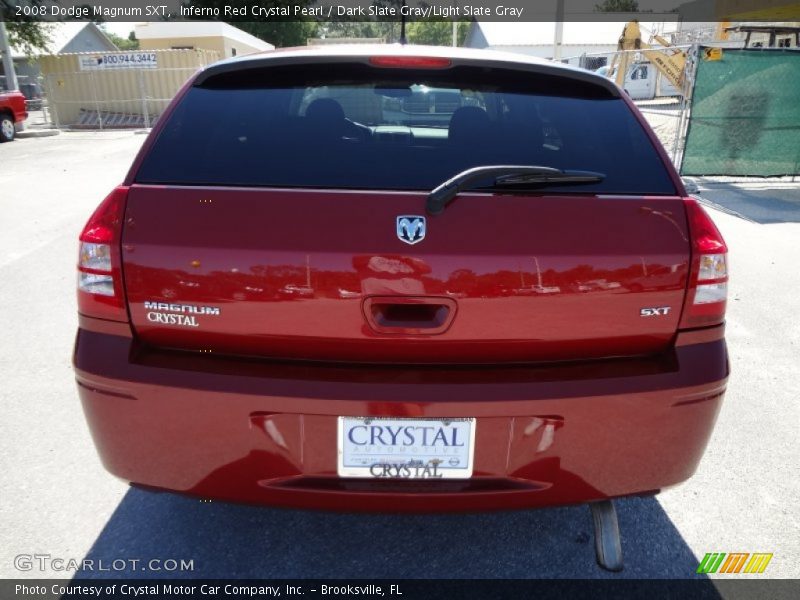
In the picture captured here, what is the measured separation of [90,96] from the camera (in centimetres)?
2233

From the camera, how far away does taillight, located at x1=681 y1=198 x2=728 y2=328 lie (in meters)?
1.80

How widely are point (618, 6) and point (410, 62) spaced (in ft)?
232

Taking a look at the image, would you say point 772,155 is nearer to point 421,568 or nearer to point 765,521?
point 765,521

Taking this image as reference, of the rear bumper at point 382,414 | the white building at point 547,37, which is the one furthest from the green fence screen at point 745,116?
the white building at point 547,37

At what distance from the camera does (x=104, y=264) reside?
1778 mm

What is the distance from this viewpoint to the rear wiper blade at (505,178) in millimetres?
1691

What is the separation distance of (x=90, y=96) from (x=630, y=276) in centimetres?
2489

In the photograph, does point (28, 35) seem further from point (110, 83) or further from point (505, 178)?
point (505, 178)

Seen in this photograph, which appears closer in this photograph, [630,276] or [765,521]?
[630,276]

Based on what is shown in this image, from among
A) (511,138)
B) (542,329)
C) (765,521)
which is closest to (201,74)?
(511,138)

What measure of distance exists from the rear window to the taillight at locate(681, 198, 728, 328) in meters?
0.16

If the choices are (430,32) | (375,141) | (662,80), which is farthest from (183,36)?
(430,32)

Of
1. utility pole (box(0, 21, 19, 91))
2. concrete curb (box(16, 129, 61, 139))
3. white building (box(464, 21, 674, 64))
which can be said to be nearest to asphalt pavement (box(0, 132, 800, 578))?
concrete curb (box(16, 129, 61, 139))

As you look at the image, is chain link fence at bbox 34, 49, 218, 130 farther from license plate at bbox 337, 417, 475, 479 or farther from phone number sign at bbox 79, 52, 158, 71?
license plate at bbox 337, 417, 475, 479
